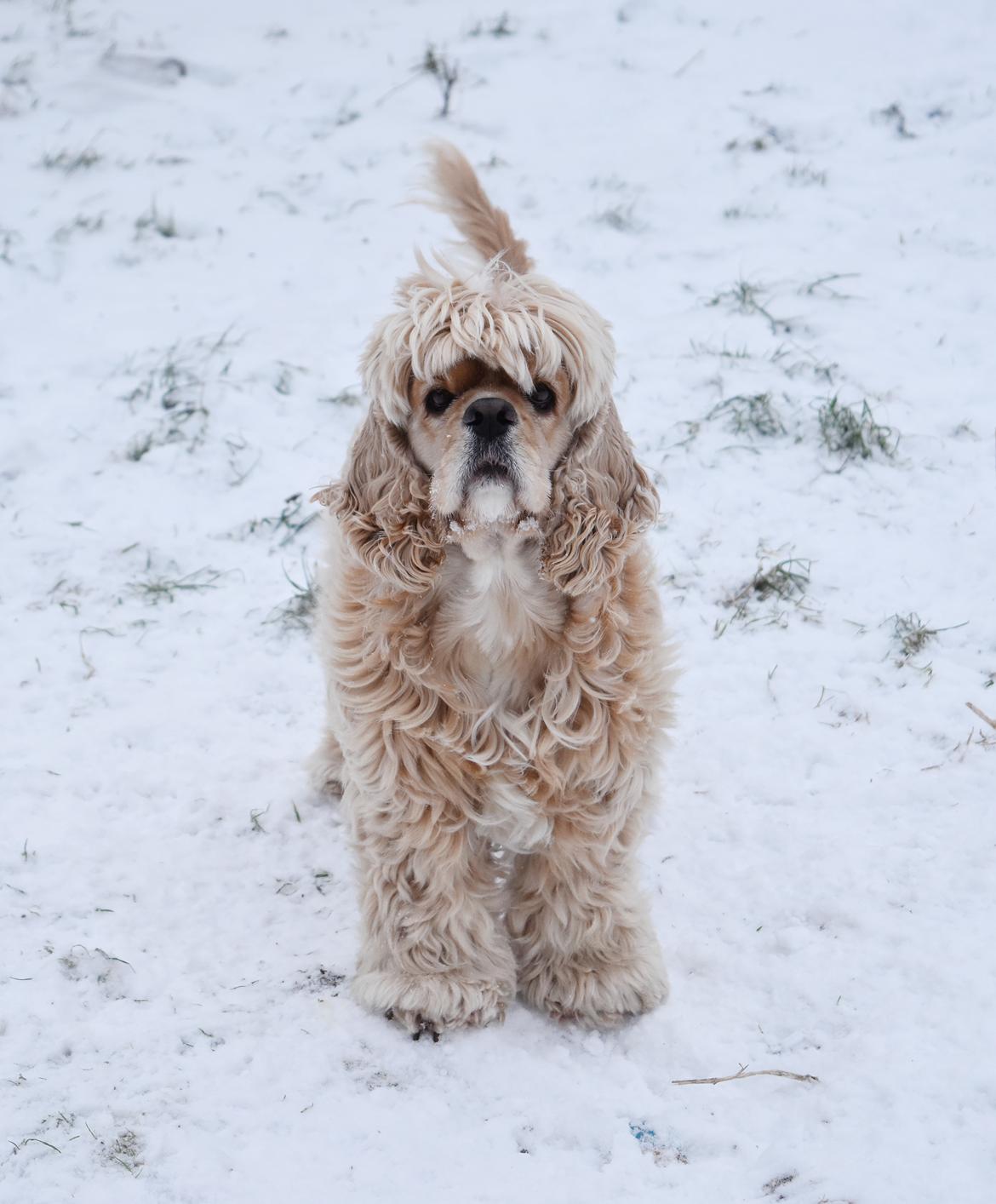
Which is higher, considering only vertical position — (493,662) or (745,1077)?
(493,662)

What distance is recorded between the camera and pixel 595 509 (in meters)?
2.72

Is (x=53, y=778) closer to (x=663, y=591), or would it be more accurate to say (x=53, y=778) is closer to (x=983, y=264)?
(x=663, y=591)

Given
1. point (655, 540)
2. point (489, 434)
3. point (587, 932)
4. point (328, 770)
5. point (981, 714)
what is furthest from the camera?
point (655, 540)

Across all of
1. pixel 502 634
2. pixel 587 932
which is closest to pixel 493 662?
Result: pixel 502 634

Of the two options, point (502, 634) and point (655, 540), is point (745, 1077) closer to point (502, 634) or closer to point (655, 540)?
point (502, 634)

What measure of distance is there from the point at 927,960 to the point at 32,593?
10.6 ft

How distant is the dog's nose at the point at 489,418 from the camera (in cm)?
250

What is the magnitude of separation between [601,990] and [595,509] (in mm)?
1151

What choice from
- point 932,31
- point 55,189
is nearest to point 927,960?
point 55,189

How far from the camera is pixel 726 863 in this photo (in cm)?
321

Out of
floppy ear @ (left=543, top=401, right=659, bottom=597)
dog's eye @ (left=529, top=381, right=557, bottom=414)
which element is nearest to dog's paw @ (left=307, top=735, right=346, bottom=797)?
floppy ear @ (left=543, top=401, right=659, bottom=597)

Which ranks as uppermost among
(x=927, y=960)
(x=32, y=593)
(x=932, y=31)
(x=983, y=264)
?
(x=932, y=31)

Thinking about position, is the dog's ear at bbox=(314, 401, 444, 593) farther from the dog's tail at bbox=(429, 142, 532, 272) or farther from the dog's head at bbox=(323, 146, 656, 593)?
the dog's tail at bbox=(429, 142, 532, 272)

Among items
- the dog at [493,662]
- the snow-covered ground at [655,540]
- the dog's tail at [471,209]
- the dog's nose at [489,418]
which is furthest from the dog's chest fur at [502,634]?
the dog's tail at [471,209]
